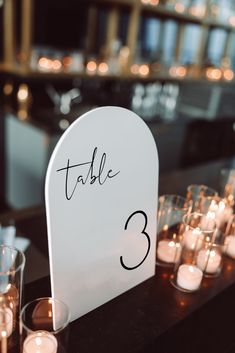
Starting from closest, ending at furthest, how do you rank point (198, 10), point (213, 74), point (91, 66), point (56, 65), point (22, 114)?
point (22, 114) < point (56, 65) < point (91, 66) < point (198, 10) < point (213, 74)

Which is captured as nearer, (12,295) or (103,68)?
(12,295)

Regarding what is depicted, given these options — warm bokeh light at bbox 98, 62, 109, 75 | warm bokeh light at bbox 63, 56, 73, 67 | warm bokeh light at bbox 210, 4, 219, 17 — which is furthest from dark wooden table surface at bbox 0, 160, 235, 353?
warm bokeh light at bbox 210, 4, 219, 17

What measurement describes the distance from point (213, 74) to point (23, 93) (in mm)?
2118

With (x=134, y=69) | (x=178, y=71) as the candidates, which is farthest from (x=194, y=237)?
(x=178, y=71)

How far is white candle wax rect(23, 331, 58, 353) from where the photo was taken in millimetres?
504

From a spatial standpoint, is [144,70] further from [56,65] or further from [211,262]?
[211,262]

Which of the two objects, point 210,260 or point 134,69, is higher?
point 134,69

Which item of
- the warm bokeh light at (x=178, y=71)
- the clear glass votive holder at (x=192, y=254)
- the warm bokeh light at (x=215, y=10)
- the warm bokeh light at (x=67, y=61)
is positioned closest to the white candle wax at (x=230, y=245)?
the clear glass votive holder at (x=192, y=254)

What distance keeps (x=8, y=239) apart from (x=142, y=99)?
7.96 ft

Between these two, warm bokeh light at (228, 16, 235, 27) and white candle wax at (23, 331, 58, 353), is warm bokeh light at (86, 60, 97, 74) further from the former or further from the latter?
white candle wax at (23, 331, 58, 353)

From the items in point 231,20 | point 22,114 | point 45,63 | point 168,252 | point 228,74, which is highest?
point 231,20

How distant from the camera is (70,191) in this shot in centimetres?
50

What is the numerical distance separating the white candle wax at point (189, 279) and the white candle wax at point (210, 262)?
27mm

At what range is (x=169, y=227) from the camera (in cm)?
80
